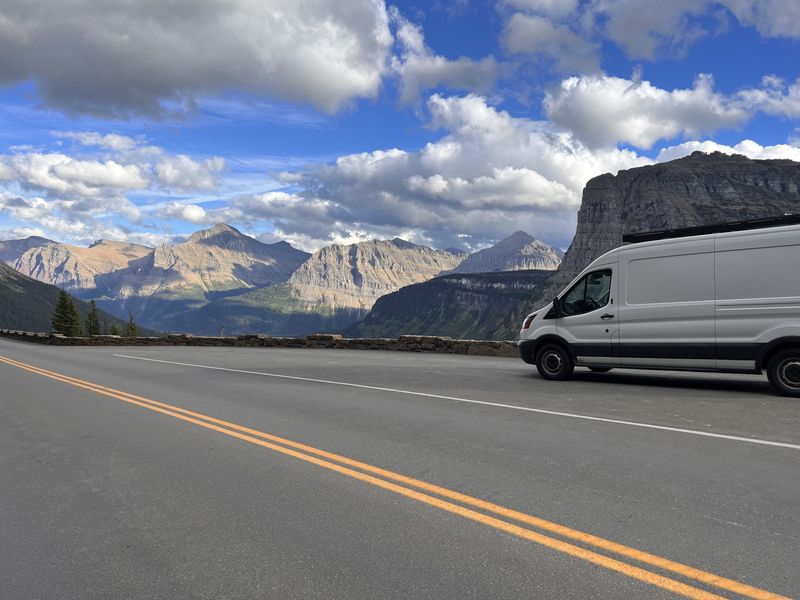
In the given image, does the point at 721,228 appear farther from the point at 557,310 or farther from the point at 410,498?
the point at 410,498

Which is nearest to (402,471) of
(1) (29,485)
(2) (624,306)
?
(1) (29,485)

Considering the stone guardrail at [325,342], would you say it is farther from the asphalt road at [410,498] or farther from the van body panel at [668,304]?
the asphalt road at [410,498]

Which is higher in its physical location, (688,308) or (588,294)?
(588,294)

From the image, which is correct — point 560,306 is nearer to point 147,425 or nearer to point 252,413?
point 252,413

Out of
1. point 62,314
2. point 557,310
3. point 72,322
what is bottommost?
point 72,322

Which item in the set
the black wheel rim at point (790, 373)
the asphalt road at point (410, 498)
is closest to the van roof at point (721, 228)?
the black wheel rim at point (790, 373)

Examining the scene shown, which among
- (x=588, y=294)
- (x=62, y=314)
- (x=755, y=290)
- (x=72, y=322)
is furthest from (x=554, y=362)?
(x=62, y=314)

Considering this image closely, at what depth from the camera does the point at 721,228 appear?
941 centimetres

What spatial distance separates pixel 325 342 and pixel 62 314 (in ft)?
257

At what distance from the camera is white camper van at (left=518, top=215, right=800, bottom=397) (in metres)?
8.61

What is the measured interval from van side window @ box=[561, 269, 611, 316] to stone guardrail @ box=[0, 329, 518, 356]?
625cm

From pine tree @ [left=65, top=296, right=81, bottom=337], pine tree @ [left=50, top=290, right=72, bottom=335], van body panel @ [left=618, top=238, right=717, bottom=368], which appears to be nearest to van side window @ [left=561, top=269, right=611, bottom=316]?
van body panel @ [left=618, top=238, right=717, bottom=368]

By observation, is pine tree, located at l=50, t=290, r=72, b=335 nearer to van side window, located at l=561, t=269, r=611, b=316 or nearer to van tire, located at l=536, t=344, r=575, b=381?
van tire, located at l=536, t=344, r=575, b=381

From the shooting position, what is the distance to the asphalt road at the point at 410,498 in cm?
327
